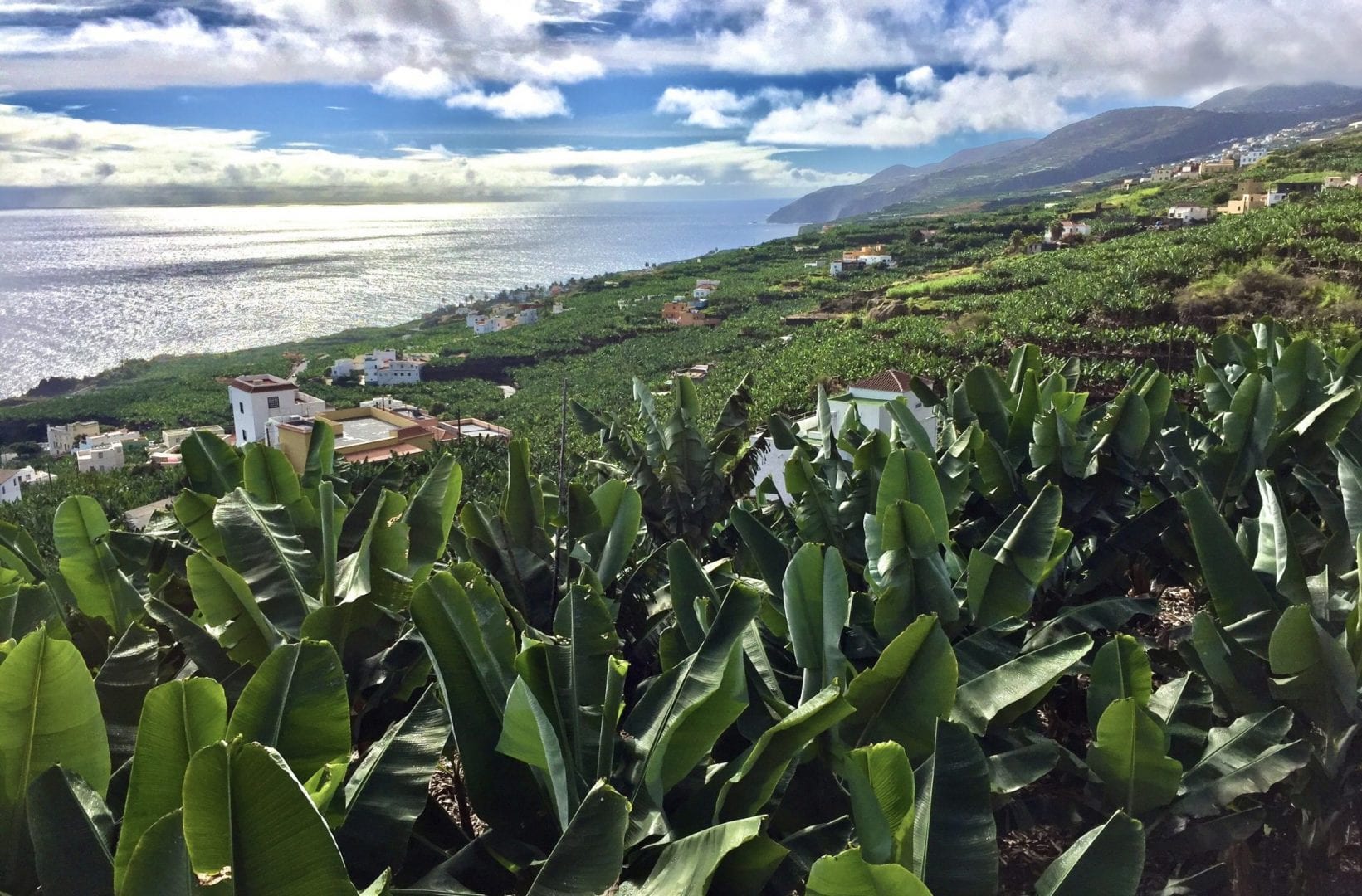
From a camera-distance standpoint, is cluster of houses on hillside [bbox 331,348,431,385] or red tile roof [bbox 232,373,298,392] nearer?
red tile roof [bbox 232,373,298,392]

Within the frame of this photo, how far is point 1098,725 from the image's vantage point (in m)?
1.38

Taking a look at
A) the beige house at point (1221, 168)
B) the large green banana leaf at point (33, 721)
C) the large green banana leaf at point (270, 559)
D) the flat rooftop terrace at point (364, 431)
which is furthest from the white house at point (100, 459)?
the beige house at point (1221, 168)

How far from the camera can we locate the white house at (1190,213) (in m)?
31.8

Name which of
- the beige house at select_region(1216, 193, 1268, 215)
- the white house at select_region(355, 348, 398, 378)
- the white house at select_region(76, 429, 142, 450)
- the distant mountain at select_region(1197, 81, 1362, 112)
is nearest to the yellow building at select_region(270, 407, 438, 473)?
the white house at select_region(76, 429, 142, 450)

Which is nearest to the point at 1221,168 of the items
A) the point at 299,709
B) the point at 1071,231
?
the point at 1071,231

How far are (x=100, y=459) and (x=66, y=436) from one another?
7.82 metres

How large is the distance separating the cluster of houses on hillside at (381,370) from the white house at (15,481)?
10.9 meters

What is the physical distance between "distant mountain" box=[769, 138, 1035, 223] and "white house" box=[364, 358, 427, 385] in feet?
264

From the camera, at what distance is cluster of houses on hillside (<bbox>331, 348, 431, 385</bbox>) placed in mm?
29562

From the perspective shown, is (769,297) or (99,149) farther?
(99,149)

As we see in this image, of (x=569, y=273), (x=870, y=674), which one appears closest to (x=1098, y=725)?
(x=870, y=674)

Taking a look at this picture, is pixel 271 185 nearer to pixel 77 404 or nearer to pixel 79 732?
pixel 77 404

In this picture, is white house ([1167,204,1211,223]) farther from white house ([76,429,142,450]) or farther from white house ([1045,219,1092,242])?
white house ([76,429,142,450])

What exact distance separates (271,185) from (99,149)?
21.4 metres
